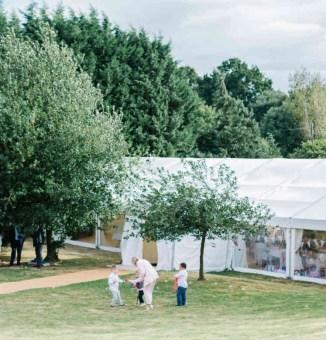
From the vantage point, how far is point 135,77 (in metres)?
48.2

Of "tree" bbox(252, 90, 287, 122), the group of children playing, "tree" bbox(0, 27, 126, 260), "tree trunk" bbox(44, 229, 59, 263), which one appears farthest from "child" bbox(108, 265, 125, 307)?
"tree" bbox(252, 90, 287, 122)

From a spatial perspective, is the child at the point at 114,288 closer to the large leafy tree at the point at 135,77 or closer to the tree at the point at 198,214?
the tree at the point at 198,214

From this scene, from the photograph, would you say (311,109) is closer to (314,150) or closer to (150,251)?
(314,150)

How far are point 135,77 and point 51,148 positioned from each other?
1858cm

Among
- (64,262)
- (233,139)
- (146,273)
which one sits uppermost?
(233,139)

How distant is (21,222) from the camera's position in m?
31.2

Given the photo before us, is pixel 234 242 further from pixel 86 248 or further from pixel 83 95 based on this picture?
pixel 86 248

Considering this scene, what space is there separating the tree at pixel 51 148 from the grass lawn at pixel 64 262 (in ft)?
5.18

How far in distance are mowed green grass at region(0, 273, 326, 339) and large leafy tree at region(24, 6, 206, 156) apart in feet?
64.8

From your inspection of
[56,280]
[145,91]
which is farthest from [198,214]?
[145,91]

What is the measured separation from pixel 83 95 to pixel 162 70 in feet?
58.0

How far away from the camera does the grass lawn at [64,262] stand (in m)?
29.6

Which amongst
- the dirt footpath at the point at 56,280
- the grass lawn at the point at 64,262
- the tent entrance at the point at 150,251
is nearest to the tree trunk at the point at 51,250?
the grass lawn at the point at 64,262

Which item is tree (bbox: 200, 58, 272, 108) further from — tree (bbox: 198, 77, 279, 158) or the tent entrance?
the tent entrance
